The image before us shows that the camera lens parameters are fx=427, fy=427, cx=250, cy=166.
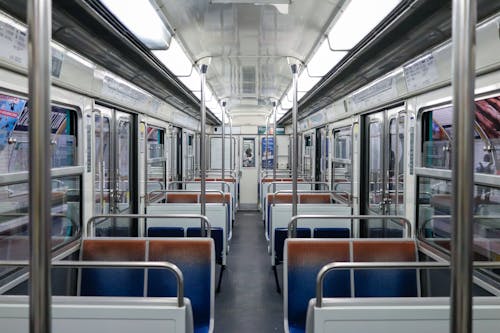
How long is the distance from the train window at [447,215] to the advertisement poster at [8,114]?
2.37 meters

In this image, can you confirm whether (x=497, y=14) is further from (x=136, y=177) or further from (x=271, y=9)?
(x=136, y=177)

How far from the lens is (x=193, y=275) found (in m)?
2.84

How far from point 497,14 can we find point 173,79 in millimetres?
3705

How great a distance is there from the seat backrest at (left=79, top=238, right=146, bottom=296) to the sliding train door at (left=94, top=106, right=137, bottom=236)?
819mm

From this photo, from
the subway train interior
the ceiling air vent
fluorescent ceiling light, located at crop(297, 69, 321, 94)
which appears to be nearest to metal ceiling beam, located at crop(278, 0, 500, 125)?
the subway train interior

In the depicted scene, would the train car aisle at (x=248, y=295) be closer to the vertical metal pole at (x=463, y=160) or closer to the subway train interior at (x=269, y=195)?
the subway train interior at (x=269, y=195)

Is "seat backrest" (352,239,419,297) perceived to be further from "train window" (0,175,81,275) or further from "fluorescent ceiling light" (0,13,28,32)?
"fluorescent ceiling light" (0,13,28,32)

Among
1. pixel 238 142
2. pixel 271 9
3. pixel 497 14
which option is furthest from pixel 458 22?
pixel 238 142

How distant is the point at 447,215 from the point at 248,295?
2228mm

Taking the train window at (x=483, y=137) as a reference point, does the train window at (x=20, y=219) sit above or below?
below

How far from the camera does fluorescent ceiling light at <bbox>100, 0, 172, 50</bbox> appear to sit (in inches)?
101

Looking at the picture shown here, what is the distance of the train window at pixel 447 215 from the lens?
2436 mm

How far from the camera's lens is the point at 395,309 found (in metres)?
1.76

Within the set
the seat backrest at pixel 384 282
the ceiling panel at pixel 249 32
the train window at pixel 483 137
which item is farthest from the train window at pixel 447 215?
the ceiling panel at pixel 249 32
